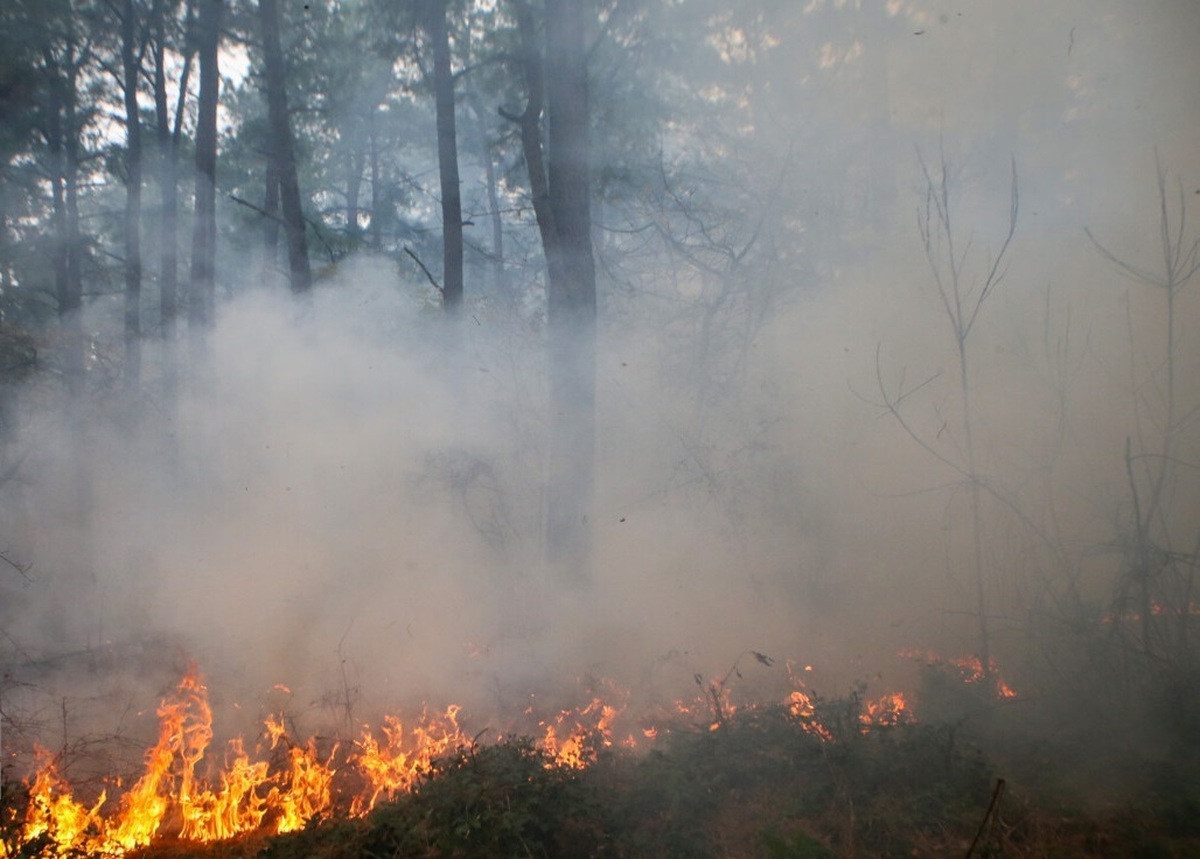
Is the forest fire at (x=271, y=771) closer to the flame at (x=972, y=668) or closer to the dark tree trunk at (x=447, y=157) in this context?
the flame at (x=972, y=668)

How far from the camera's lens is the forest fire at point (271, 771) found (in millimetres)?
4605

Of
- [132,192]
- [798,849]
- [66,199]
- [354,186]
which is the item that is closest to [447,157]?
[132,192]

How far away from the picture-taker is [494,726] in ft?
20.4

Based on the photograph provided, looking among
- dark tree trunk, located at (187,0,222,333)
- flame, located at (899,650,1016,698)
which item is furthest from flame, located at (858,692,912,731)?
dark tree trunk, located at (187,0,222,333)

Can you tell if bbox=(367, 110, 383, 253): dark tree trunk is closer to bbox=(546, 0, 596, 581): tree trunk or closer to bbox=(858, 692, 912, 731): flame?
bbox=(546, 0, 596, 581): tree trunk

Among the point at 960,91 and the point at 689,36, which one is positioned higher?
the point at 689,36

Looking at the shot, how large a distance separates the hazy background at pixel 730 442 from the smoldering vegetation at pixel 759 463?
0.03 m

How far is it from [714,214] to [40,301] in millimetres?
9904

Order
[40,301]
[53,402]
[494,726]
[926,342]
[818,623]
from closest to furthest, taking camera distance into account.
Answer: [494,726] < [818,623] < [926,342] < [53,402] < [40,301]

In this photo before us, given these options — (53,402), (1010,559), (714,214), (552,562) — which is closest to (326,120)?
(53,402)

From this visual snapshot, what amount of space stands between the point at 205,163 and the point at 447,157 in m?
4.57

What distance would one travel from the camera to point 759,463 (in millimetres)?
8531

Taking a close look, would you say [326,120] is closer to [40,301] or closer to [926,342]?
[40,301]

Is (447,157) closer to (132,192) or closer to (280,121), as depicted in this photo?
(280,121)
